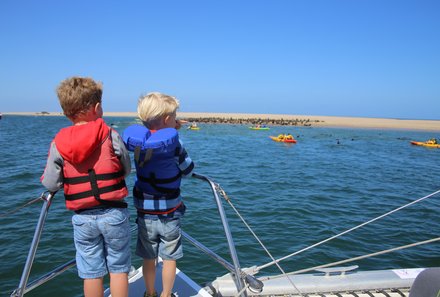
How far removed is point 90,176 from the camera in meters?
2.31

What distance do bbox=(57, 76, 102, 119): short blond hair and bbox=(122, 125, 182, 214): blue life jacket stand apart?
399 millimetres

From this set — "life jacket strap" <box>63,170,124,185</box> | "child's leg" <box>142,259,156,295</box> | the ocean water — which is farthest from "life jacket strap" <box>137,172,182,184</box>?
the ocean water

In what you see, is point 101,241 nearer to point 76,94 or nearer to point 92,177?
point 92,177

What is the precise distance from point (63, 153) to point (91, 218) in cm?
53

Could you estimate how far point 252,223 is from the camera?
909cm

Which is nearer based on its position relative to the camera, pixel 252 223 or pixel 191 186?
pixel 252 223

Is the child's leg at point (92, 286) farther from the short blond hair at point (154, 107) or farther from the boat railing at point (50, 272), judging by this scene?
the short blond hair at point (154, 107)

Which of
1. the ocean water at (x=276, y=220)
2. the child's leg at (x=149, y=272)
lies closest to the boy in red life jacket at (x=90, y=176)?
the child's leg at (x=149, y=272)

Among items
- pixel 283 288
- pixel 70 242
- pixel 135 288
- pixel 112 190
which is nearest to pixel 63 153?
pixel 112 190

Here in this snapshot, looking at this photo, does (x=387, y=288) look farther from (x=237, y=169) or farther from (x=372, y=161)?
(x=372, y=161)

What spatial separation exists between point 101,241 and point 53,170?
652 millimetres

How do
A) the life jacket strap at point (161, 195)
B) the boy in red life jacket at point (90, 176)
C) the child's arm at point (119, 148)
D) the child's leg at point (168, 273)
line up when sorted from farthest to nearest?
the child's leg at point (168, 273) → the life jacket strap at point (161, 195) → the child's arm at point (119, 148) → the boy in red life jacket at point (90, 176)

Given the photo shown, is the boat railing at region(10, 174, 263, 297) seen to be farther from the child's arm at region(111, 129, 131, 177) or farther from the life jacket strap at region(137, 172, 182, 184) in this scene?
the child's arm at region(111, 129, 131, 177)

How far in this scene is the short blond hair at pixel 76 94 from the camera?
2.30 m
